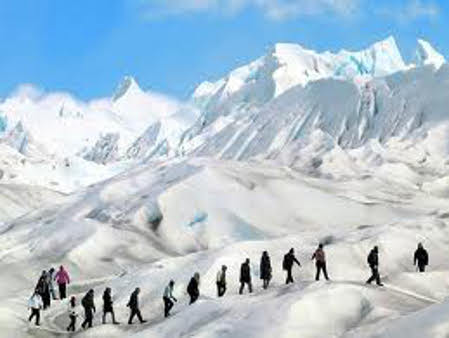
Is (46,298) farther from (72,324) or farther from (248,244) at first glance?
(248,244)

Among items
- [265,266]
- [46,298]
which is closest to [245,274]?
[265,266]

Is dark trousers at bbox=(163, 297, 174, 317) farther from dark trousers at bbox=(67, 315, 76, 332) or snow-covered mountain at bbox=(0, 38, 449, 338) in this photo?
dark trousers at bbox=(67, 315, 76, 332)

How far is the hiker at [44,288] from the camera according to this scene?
45.5 m

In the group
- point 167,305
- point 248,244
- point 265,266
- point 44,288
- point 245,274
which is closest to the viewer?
→ point 167,305

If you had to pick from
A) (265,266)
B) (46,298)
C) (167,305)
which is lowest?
(167,305)

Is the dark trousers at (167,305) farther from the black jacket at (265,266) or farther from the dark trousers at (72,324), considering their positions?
the black jacket at (265,266)

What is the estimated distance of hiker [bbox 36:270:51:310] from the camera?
45500 millimetres

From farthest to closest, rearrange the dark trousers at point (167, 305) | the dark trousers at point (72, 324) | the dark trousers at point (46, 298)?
1. the dark trousers at point (46, 298)
2. the dark trousers at point (72, 324)
3. the dark trousers at point (167, 305)

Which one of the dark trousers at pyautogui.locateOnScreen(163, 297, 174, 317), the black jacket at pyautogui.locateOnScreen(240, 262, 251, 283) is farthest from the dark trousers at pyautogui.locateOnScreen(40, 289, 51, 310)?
the black jacket at pyautogui.locateOnScreen(240, 262, 251, 283)

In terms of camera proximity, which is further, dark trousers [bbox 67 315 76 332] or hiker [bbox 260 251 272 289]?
hiker [bbox 260 251 272 289]

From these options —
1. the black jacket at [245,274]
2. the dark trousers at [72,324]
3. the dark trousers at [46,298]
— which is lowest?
the dark trousers at [72,324]

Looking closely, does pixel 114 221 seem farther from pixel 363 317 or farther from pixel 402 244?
pixel 363 317

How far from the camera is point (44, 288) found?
46062 mm

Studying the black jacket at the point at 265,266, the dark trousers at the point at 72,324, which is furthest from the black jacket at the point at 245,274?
the dark trousers at the point at 72,324
